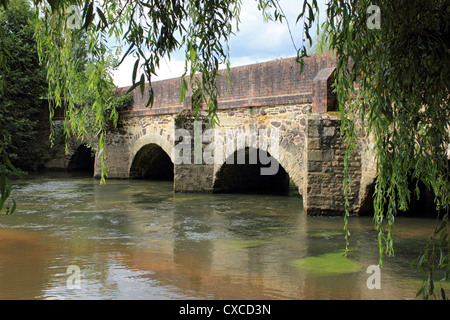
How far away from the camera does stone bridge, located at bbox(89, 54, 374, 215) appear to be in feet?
26.1

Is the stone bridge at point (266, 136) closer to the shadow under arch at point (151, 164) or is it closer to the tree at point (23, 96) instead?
the shadow under arch at point (151, 164)

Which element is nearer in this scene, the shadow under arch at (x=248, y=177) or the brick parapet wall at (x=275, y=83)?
the brick parapet wall at (x=275, y=83)

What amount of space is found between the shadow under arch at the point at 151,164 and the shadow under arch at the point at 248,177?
383cm

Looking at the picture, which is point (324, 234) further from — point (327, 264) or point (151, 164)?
point (151, 164)

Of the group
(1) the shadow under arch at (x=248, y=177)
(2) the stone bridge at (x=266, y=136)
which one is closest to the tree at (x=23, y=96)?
(2) the stone bridge at (x=266, y=136)

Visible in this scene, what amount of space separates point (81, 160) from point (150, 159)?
631 cm

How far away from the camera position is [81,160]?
20.9 m

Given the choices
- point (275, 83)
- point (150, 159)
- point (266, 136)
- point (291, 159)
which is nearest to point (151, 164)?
point (150, 159)

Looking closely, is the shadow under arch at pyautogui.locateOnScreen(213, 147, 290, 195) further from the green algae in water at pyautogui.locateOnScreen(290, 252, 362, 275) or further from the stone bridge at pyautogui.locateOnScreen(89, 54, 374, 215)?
the green algae in water at pyautogui.locateOnScreen(290, 252, 362, 275)

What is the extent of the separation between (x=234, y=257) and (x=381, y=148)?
316 centimetres

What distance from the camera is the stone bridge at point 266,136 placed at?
7949mm
